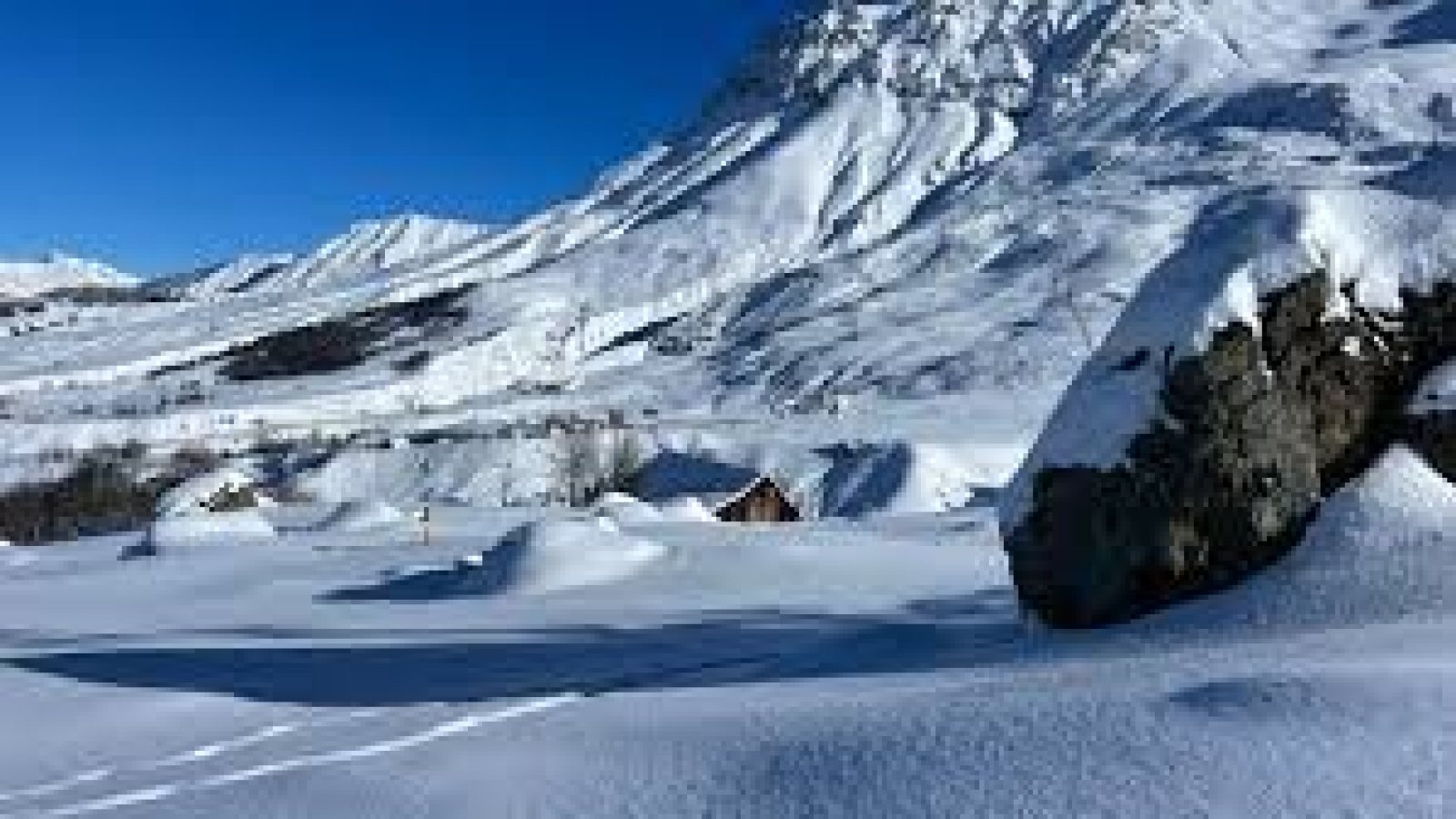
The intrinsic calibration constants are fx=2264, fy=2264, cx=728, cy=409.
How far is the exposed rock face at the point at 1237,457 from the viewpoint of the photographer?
42.3 ft

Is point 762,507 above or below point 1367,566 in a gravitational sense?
below

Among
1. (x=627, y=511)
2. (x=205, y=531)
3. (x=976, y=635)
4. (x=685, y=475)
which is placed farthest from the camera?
(x=685, y=475)

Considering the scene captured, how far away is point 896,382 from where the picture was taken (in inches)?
5851

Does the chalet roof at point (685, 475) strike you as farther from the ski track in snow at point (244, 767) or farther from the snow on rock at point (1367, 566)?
the snow on rock at point (1367, 566)

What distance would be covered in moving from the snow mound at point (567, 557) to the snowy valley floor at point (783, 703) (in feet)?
3.80

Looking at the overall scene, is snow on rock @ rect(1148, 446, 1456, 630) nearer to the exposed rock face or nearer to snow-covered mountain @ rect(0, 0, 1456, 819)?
snow-covered mountain @ rect(0, 0, 1456, 819)

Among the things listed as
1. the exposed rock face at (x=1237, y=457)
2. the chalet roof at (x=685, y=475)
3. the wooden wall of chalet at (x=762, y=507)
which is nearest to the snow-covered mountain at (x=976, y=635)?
the exposed rock face at (x=1237, y=457)

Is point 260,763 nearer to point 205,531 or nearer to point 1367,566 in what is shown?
point 1367,566

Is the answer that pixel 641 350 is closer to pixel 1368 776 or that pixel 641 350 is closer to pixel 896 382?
pixel 896 382

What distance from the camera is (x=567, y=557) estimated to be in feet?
77.0

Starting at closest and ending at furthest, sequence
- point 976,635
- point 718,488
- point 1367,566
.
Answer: point 1367,566 < point 976,635 < point 718,488

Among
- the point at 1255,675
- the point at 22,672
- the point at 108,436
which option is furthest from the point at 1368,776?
the point at 108,436

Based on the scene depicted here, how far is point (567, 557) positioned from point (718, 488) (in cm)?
6106

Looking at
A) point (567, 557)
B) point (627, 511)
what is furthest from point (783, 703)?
point (627, 511)
